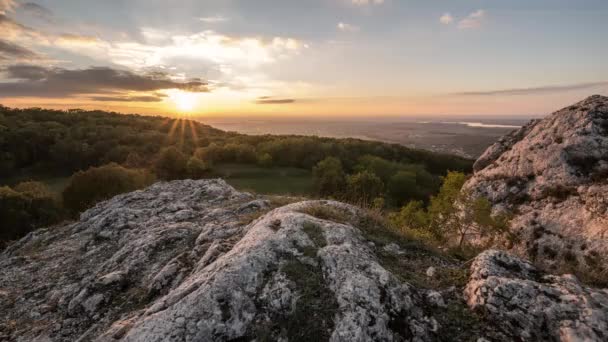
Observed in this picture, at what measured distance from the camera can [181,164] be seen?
212ft

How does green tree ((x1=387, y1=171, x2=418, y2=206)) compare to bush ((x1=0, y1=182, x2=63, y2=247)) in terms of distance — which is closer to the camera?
bush ((x1=0, y1=182, x2=63, y2=247))

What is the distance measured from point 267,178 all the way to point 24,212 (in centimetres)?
4219

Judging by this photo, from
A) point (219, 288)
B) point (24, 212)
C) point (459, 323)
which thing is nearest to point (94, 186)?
point (24, 212)

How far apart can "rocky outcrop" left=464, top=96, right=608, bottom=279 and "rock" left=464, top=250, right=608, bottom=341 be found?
8.04 metres

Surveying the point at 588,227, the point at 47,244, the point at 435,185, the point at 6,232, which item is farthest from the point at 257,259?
the point at 435,185

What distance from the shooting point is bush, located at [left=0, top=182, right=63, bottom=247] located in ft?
96.2

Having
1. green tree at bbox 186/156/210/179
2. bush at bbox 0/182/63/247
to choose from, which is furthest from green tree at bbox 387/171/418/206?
bush at bbox 0/182/63/247

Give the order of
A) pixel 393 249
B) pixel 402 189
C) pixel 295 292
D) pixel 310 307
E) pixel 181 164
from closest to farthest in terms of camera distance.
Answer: pixel 310 307 < pixel 295 292 < pixel 393 249 < pixel 402 189 < pixel 181 164

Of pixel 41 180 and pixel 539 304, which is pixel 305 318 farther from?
pixel 41 180

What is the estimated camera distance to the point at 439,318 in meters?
5.50

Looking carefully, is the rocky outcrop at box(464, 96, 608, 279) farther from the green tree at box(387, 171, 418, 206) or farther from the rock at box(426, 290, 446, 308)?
the green tree at box(387, 171, 418, 206)

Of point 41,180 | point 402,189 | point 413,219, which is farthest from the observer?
point 41,180

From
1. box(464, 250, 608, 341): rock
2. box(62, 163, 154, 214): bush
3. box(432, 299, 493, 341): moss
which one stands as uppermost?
box(464, 250, 608, 341): rock

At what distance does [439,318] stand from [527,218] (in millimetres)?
14464
